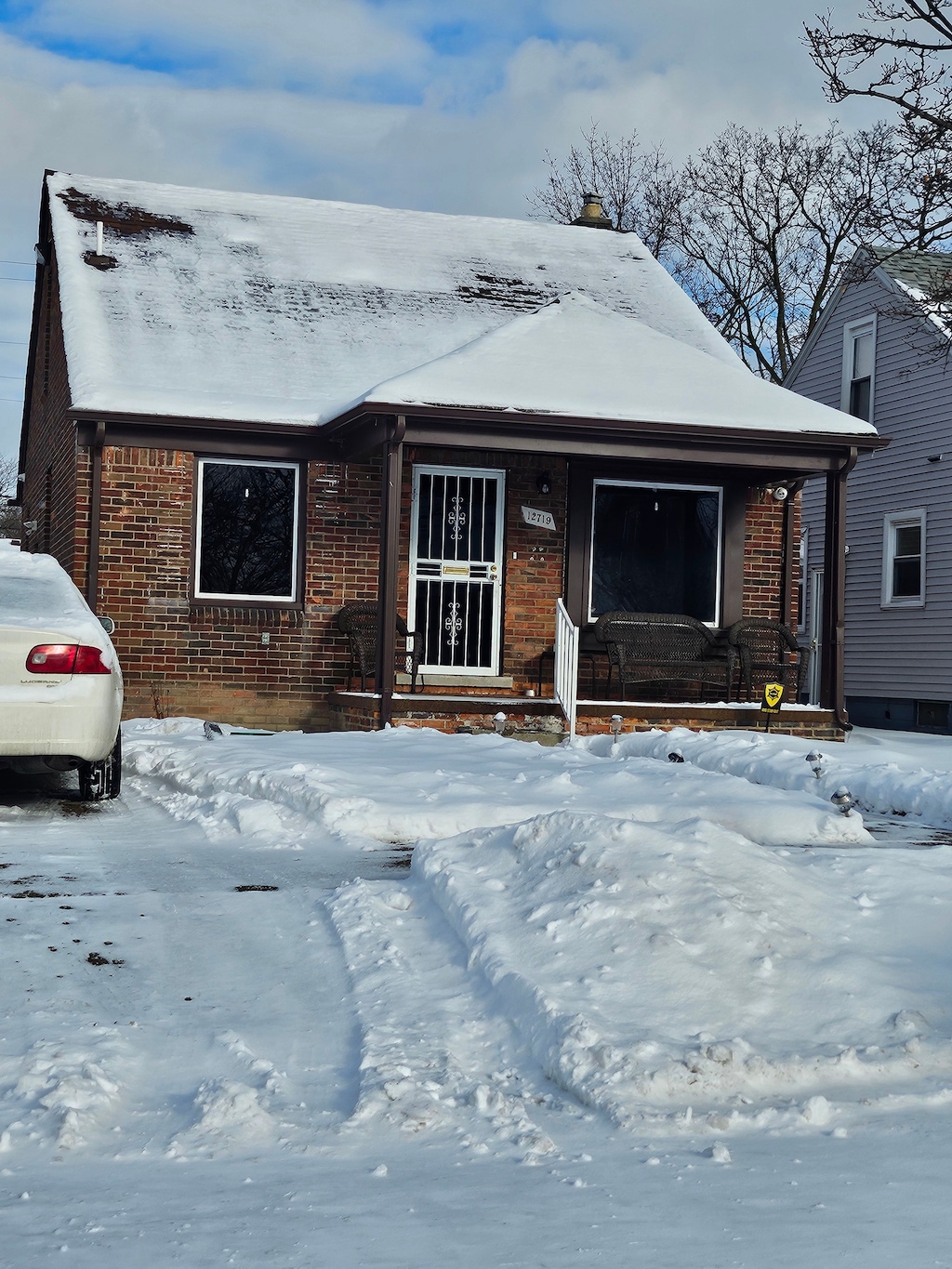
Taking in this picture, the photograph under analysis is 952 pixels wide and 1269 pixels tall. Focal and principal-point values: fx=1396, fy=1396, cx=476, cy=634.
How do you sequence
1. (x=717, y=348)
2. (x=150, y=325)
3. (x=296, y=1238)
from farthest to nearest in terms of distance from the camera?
(x=717, y=348) → (x=150, y=325) → (x=296, y=1238)

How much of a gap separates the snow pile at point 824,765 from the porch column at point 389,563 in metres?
1.92

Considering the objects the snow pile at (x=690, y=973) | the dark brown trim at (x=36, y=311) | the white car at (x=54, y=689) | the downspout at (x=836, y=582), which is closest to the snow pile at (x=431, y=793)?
the white car at (x=54, y=689)

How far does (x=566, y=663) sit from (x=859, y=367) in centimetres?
1199

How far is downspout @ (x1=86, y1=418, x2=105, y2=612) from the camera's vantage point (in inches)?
Result: 537

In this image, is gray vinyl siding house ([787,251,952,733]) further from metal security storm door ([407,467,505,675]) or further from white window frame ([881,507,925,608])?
metal security storm door ([407,467,505,675])

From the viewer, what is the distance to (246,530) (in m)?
14.3

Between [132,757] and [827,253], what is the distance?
27829mm

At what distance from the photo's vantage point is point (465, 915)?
4.96 m

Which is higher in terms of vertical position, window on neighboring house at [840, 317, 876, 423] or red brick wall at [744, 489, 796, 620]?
window on neighboring house at [840, 317, 876, 423]

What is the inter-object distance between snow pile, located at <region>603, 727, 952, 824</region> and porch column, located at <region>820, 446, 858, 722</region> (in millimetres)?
980

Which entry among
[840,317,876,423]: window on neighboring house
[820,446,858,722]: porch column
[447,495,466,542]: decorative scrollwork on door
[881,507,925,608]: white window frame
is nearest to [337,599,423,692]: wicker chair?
[447,495,466,542]: decorative scrollwork on door

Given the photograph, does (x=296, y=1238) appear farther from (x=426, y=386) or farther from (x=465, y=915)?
(x=426, y=386)

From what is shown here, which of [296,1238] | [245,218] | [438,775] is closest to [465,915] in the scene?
[296,1238]

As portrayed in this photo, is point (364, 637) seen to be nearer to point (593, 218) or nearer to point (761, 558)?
point (761, 558)
